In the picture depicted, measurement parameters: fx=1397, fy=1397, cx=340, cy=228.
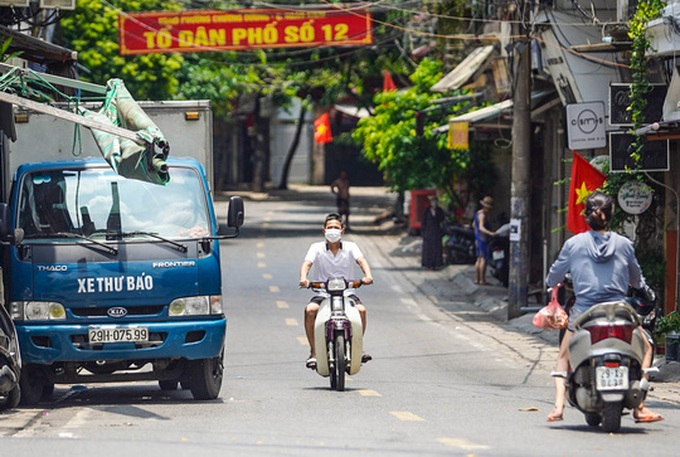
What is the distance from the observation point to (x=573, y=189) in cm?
1800

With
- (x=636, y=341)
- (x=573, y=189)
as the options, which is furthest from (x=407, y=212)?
(x=636, y=341)

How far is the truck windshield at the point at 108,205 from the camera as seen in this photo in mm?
12422

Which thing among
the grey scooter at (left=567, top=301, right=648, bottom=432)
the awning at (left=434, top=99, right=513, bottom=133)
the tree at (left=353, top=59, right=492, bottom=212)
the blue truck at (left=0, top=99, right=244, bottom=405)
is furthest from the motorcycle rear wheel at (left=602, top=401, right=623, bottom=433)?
the tree at (left=353, top=59, right=492, bottom=212)

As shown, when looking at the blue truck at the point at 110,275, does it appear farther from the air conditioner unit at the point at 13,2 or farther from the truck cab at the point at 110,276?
the air conditioner unit at the point at 13,2

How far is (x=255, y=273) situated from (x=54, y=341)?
17.1 metres

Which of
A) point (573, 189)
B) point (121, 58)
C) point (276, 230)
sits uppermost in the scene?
point (121, 58)

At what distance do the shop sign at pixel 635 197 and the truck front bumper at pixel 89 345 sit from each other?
22.8 feet

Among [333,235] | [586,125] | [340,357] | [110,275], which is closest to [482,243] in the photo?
[586,125]

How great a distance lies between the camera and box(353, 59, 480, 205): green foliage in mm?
31750

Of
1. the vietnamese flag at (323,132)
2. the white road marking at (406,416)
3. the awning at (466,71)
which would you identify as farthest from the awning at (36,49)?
the vietnamese flag at (323,132)

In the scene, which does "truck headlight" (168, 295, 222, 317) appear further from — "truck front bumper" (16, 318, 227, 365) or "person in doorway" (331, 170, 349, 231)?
"person in doorway" (331, 170, 349, 231)

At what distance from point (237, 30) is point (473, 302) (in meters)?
8.78

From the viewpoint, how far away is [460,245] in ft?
99.2

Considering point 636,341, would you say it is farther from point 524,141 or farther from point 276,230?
point 276,230
